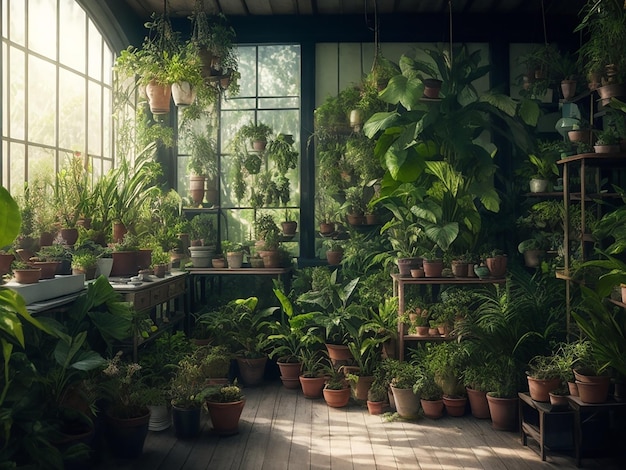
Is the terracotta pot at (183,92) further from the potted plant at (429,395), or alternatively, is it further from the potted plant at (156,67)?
the potted plant at (429,395)

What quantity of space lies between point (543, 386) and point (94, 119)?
4.16 m

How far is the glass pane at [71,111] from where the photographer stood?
5.28 metres

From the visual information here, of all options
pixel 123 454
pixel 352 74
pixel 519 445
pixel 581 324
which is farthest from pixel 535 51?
pixel 123 454

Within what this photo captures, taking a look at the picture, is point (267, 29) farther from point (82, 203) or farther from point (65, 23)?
point (82, 203)

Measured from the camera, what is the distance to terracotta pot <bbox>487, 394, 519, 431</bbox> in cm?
491

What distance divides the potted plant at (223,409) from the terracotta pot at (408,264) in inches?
70.3

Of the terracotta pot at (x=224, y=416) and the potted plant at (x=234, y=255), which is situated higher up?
the potted plant at (x=234, y=255)

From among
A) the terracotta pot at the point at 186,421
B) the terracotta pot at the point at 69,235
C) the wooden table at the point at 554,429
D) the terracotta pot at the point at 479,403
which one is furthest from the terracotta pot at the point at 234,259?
the wooden table at the point at 554,429

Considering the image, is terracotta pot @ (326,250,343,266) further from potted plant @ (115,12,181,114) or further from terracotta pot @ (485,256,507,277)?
potted plant @ (115,12,181,114)

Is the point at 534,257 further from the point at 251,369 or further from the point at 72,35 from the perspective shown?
the point at 72,35

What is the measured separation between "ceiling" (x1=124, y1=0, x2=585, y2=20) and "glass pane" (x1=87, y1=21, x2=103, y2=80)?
2.03 feet

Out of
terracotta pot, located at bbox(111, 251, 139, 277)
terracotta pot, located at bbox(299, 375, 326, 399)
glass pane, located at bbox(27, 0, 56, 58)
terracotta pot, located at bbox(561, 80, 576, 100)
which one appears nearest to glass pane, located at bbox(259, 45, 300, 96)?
glass pane, located at bbox(27, 0, 56, 58)

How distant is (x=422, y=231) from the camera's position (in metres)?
5.84

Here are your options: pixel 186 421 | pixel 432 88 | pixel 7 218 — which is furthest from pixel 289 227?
pixel 7 218
